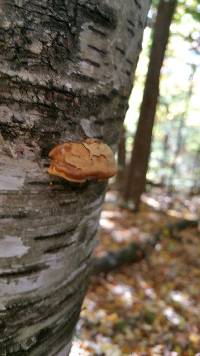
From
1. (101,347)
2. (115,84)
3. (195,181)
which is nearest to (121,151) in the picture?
(195,181)

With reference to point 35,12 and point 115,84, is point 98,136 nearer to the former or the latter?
point 115,84

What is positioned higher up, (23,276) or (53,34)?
(53,34)

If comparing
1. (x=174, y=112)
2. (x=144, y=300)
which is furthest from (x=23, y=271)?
(x=174, y=112)

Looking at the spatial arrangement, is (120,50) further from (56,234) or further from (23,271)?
(23,271)

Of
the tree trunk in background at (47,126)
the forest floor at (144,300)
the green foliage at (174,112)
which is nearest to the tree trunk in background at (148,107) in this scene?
the forest floor at (144,300)

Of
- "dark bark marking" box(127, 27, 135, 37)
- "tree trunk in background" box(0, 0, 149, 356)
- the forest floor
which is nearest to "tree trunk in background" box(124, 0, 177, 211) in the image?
the forest floor

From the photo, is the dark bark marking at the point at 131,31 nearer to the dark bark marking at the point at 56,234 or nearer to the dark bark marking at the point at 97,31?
the dark bark marking at the point at 97,31
